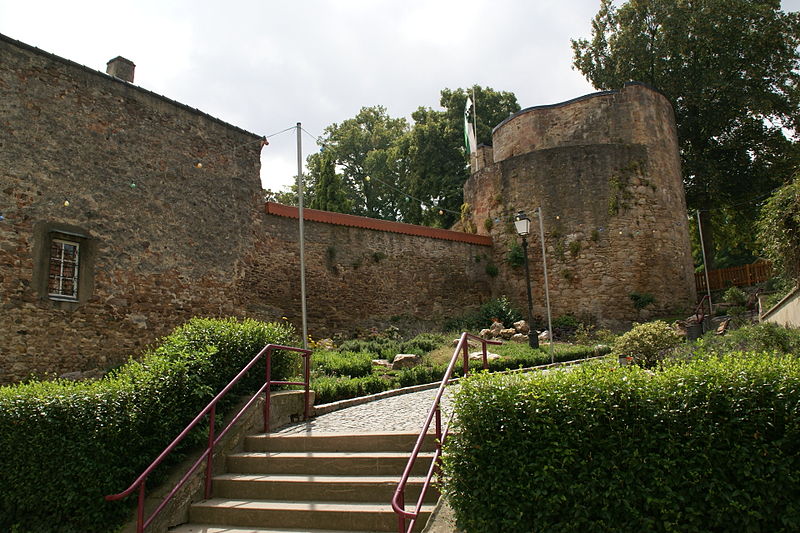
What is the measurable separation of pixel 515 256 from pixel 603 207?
309cm

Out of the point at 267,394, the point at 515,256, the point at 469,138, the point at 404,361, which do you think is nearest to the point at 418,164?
the point at 469,138

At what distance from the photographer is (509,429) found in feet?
14.4

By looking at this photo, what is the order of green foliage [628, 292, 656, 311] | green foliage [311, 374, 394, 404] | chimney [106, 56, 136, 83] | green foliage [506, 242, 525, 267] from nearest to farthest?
green foliage [311, 374, 394, 404]
chimney [106, 56, 136, 83]
green foliage [628, 292, 656, 311]
green foliage [506, 242, 525, 267]

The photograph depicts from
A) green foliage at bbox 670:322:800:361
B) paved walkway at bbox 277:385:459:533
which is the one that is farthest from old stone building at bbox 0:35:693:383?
green foliage at bbox 670:322:800:361

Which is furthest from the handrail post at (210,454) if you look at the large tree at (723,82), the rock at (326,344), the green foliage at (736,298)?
the large tree at (723,82)

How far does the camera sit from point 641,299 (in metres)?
17.6

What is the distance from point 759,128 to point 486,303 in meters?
12.7

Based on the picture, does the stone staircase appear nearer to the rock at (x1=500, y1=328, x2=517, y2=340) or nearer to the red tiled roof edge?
the red tiled roof edge

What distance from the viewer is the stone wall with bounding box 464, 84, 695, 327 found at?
58.9 ft

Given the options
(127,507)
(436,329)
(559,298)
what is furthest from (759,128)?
(127,507)

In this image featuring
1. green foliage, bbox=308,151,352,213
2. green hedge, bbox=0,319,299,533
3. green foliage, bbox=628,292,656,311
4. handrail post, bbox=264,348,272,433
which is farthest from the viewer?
green foliage, bbox=308,151,352,213

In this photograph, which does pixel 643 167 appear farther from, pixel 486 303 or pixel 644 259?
pixel 486 303

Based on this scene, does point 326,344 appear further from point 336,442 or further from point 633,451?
point 633,451

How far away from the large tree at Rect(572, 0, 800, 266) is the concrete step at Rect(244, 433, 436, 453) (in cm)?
1994
